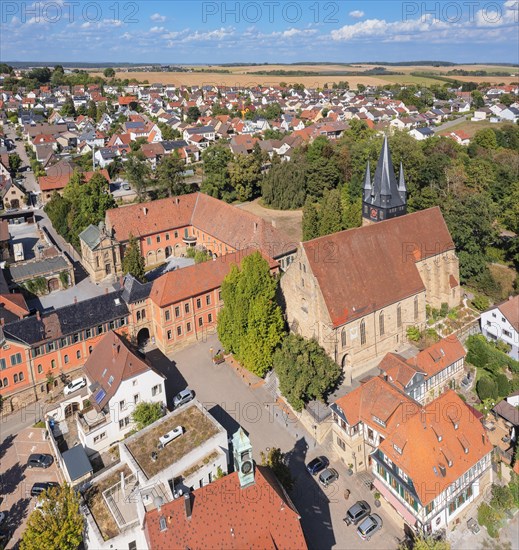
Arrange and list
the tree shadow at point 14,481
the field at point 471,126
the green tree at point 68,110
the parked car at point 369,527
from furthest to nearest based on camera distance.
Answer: the green tree at point 68,110 < the field at point 471,126 < the tree shadow at point 14,481 < the parked car at point 369,527

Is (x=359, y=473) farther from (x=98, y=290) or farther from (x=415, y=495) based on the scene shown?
(x=98, y=290)

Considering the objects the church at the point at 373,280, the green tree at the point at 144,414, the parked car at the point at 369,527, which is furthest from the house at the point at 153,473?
the church at the point at 373,280

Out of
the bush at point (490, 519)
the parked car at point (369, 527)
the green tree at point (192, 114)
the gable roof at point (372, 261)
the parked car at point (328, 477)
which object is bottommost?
the bush at point (490, 519)

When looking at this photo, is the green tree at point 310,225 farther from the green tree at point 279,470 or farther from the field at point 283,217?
the green tree at point 279,470

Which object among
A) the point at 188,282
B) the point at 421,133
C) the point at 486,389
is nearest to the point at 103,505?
the point at 188,282

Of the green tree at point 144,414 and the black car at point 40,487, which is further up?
the green tree at point 144,414

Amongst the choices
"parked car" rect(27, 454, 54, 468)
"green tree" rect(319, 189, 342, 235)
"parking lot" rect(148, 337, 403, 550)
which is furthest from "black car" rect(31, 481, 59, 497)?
"green tree" rect(319, 189, 342, 235)

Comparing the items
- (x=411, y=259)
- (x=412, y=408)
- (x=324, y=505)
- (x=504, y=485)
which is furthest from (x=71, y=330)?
(x=504, y=485)

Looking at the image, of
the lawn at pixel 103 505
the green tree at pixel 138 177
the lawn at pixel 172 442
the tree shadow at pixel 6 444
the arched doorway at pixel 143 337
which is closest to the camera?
the lawn at pixel 103 505

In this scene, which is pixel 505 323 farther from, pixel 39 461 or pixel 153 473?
pixel 39 461
